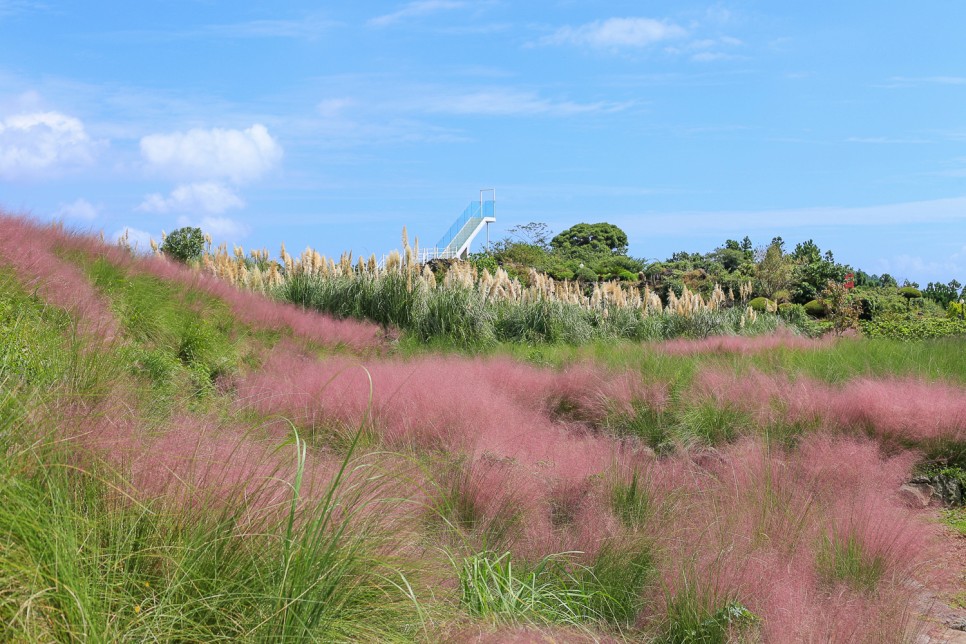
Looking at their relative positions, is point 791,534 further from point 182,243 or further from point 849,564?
point 182,243

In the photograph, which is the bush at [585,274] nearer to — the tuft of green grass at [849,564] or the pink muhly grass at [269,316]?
the pink muhly grass at [269,316]

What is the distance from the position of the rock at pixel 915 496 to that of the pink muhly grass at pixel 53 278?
621 centimetres

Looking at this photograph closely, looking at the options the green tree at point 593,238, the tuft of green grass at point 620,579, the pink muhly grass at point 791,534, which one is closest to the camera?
the pink muhly grass at point 791,534

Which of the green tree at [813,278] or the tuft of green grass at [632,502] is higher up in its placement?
the green tree at [813,278]

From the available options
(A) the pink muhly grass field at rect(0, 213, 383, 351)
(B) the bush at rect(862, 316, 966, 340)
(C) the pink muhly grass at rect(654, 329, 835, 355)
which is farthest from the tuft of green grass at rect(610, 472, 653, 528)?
(B) the bush at rect(862, 316, 966, 340)

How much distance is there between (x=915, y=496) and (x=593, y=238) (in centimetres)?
4125

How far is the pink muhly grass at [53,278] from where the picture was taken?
22.3 ft

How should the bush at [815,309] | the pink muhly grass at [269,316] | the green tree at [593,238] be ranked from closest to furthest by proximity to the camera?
1. the pink muhly grass at [269,316]
2. the bush at [815,309]
3. the green tree at [593,238]

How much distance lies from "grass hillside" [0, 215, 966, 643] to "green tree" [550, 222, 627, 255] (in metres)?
37.3

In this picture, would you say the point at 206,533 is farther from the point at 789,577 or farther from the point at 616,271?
the point at 616,271

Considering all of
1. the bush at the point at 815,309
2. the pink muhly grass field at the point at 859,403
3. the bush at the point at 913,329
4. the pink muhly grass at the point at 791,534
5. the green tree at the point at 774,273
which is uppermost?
the green tree at the point at 774,273

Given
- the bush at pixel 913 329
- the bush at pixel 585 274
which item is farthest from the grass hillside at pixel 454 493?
the bush at pixel 585 274

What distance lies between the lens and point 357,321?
41.4 feet

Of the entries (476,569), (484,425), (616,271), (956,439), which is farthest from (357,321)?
(616,271)
